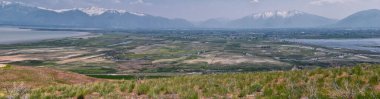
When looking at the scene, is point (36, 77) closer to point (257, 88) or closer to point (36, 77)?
point (36, 77)

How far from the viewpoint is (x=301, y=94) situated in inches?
720

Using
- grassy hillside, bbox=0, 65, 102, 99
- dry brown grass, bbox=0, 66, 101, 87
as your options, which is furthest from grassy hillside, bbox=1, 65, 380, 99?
dry brown grass, bbox=0, 66, 101, 87

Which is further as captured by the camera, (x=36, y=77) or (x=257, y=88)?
(x=36, y=77)

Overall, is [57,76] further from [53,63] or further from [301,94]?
[53,63]

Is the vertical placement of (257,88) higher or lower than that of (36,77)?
higher

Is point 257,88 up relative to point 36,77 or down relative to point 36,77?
up

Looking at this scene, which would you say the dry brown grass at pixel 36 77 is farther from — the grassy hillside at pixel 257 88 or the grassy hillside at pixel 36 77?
the grassy hillside at pixel 257 88

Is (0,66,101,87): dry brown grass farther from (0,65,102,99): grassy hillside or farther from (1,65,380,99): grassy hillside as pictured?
(1,65,380,99): grassy hillside

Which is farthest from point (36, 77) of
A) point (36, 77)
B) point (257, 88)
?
point (257, 88)

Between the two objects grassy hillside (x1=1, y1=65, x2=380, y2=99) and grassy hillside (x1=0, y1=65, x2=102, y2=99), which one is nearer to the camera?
grassy hillside (x1=1, y1=65, x2=380, y2=99)

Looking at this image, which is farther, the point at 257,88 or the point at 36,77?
the point at 36,77

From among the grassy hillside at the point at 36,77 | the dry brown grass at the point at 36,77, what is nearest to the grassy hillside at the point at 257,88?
the grassy hillside at the point at 36,77

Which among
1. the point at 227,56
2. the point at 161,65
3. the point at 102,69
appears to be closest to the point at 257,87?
the point at 102,69

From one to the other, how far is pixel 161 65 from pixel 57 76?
391 ft
